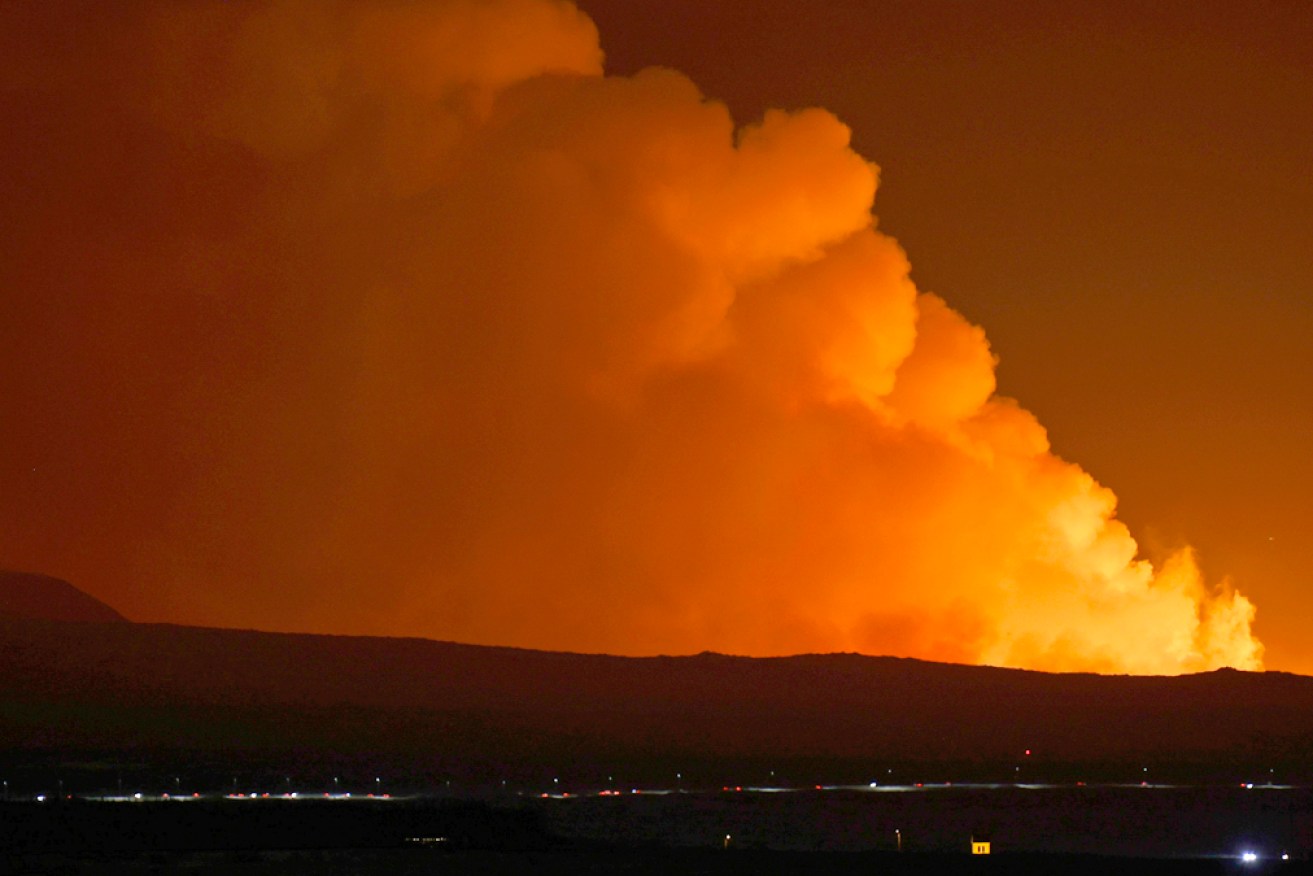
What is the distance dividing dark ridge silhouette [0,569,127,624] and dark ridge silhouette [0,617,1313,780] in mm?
18976

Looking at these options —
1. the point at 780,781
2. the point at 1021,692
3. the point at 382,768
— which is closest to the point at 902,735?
the point at 1021,692

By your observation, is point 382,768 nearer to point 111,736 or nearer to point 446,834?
point 111,736

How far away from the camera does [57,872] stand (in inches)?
1436

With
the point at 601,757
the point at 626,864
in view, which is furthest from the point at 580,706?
the point at 626,864

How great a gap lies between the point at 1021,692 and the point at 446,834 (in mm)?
55546

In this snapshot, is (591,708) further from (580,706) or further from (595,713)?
(595,713)

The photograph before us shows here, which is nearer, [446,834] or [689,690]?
[446,834]

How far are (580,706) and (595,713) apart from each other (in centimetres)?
168

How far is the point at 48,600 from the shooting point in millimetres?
119938

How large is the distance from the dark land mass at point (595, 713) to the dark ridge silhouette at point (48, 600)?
1742 cm

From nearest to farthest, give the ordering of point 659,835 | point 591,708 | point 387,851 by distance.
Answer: point 387,851
point 659,835
point 591,708

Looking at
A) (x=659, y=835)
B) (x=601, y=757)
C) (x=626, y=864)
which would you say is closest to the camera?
(x=626, y=864)

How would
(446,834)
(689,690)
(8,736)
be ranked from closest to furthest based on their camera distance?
(446,834) < (8,736) < (689,690)

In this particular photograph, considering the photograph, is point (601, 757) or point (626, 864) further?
point (601, 757)
